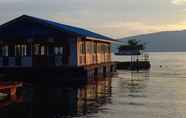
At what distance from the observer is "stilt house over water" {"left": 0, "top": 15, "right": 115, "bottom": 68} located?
49.1 meters

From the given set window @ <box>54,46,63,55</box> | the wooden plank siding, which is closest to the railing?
Answer: window @ <box>54,46,63,55</box>

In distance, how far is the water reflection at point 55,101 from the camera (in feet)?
91.8

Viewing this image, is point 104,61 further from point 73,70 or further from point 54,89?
point 54,89

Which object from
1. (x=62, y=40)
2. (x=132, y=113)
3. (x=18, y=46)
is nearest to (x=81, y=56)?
(x=62, y=40)

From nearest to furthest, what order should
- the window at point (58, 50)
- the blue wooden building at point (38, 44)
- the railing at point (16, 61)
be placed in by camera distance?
the blue wooden building at point (38, 44) < the railing at point (16, 61) < the window at point (58, 50)

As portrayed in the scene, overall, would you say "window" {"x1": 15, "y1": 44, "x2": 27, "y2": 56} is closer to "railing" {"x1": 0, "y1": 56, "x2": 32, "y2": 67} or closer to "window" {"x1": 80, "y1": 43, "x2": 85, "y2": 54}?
"railing" {"x1": 0, "y1": 56, "x2": 32, "y2": 67}

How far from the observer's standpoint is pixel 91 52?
187 ft

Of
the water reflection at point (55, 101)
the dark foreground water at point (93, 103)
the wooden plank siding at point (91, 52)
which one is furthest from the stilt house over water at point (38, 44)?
the dark foreground water at point (93, 103)

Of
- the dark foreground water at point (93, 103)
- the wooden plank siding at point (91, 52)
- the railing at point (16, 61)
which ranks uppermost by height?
the wooden plank siding at point (91, 52)

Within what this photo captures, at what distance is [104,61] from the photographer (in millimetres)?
66812

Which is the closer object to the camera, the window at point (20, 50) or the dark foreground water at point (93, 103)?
the dark foreground water at point (93, 103)

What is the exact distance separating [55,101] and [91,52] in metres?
23.9

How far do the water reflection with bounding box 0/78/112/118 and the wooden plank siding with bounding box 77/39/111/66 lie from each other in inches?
249

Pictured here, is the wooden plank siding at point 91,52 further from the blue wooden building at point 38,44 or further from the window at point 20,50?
the window at point 20,50
